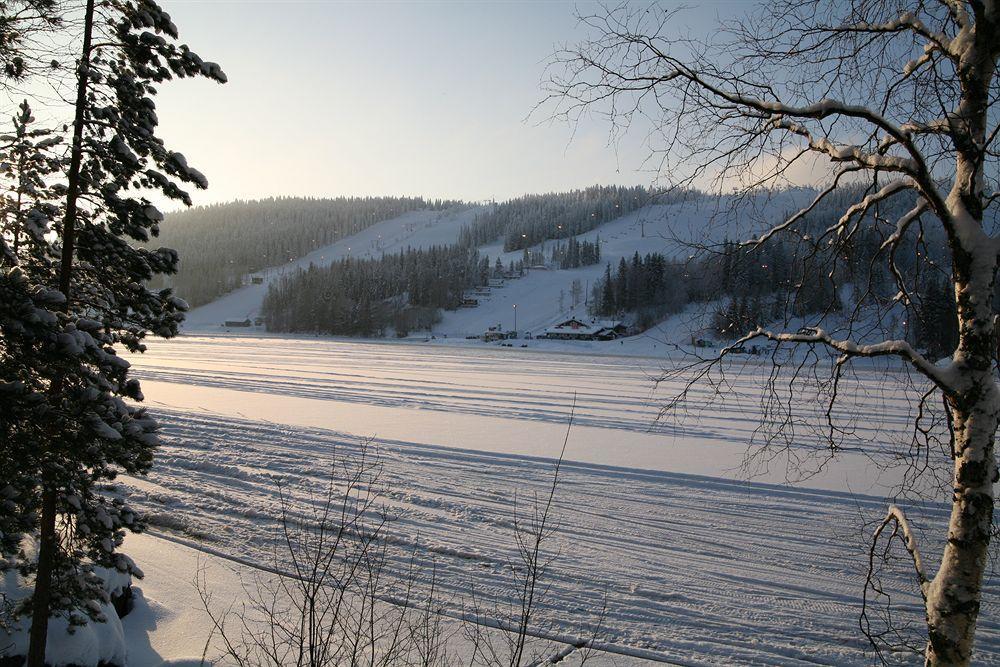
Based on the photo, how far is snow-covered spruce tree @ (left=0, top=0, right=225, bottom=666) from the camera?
16.3 feet

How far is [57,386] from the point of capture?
550 cm

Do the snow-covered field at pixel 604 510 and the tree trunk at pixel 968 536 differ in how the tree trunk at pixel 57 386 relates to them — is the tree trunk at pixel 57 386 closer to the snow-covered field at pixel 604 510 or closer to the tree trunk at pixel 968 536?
the snow-covered field at pixel 604 510

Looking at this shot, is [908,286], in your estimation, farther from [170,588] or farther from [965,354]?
[170,588]

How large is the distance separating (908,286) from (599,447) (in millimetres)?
12776

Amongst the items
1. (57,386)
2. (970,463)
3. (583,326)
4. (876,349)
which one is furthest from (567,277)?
(970,463)

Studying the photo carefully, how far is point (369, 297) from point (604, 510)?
350ft

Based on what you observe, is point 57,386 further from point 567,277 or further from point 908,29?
point 567,277

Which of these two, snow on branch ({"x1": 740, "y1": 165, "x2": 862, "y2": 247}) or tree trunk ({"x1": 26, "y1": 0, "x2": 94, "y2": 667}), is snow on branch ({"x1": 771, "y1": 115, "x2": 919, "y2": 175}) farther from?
tree trunk ({"x1": 26, "y1": 0, "x2": 94, "y2": 667})

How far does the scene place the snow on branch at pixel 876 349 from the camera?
3.22m

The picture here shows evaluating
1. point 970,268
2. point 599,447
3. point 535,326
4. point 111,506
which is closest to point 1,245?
point 111,506

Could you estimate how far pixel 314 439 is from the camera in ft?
55.0

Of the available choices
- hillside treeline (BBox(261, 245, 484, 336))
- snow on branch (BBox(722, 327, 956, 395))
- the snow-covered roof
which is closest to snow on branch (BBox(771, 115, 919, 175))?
snow on branch (BBox(722, 327, 956, 395))

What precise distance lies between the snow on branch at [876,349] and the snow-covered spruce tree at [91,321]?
5.27 metres

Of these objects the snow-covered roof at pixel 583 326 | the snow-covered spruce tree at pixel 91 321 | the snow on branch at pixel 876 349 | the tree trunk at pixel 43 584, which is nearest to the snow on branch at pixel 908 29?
the snow on branch at pixel 876 349
